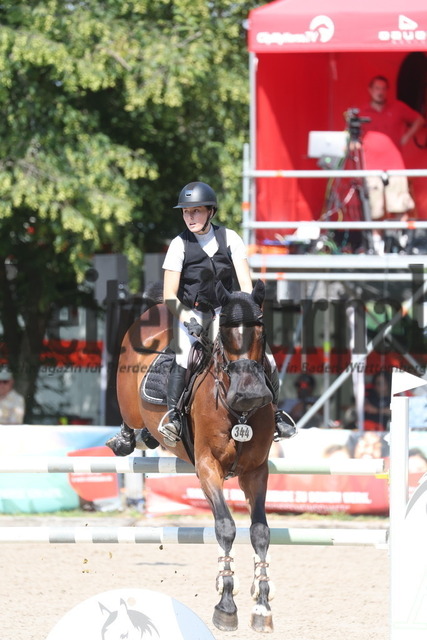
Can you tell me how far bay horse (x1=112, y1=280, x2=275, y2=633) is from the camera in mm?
5941

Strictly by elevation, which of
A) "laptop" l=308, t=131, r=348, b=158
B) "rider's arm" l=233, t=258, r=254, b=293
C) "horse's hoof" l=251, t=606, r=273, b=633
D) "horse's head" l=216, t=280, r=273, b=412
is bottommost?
"horse's hoof" l=251, t=606, r=273, b=633

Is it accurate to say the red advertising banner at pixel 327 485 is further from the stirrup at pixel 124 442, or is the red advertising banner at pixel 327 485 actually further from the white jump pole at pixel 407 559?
the white jump pole at pixel 407 559

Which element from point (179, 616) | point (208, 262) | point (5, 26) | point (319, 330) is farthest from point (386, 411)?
point (179, 616)

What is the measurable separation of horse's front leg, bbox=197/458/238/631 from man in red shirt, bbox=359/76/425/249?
5819 mm

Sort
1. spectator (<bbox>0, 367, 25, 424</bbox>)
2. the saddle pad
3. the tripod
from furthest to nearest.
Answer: spectator (<bbox>0, 367, 25, 424</bbox>) → the tripod → the saddle pad

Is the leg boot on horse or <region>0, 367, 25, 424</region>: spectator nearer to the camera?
the leg boot on horse

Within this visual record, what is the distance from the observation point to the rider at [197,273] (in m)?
6.69

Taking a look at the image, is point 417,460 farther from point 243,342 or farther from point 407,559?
point 407,559

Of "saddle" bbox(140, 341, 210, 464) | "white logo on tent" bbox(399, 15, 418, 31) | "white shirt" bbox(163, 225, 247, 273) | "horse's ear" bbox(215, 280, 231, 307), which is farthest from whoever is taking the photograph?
"white logo on tent" bbox(399, 15, 418, 31)

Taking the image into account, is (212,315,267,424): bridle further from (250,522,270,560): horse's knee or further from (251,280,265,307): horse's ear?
(250,522,270,560): horse's knee

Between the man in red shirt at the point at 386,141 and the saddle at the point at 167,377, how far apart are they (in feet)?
16.5

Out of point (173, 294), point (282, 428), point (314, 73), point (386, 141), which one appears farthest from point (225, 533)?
point (314, 73)

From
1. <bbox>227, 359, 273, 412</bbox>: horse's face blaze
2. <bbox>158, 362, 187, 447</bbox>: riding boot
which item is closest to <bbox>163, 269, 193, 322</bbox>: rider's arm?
<bbox>158, 362, 187, 447</bbox>: riding boot

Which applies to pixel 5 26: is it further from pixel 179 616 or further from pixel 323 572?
pixel 179 616
